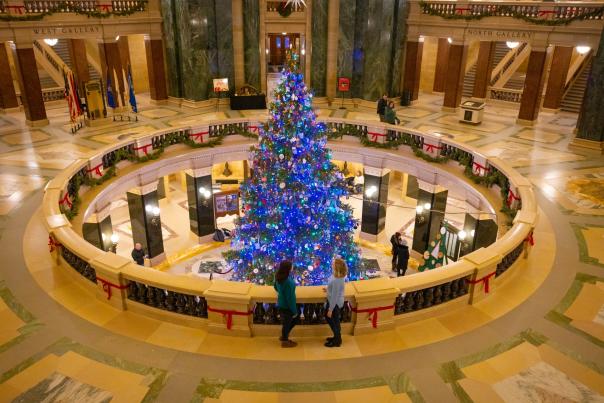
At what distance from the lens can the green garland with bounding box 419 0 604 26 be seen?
15367 millimetres

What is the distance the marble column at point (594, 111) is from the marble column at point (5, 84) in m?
20.7

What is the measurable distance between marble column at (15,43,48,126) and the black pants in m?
14.6

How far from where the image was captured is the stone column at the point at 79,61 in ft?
67.2

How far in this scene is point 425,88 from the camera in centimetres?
2502

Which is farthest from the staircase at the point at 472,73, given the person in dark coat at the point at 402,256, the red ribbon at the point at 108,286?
the red ribbon at the point at 108,286

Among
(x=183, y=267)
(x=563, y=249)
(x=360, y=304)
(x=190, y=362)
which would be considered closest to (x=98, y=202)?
(x=183, y=267)

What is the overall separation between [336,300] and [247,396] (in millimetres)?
1370

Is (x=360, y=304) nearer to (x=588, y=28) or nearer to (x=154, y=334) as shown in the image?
(x=154, y=334)

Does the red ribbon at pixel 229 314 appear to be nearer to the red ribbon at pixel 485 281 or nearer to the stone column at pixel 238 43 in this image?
the red ribbon at pixel 485 281

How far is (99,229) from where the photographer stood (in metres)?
11.8

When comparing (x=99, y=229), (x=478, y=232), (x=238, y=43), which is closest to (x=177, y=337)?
→ (x=99, y=229)

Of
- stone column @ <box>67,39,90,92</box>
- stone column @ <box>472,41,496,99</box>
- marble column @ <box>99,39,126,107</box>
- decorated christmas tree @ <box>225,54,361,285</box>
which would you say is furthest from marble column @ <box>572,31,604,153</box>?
stone column @ <box>67,39,90,92</box>

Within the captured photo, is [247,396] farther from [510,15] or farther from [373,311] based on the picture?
[510,15]

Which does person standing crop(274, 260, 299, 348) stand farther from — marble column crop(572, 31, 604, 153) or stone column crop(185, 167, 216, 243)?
marble column crop(572, 31, 604, 153)
